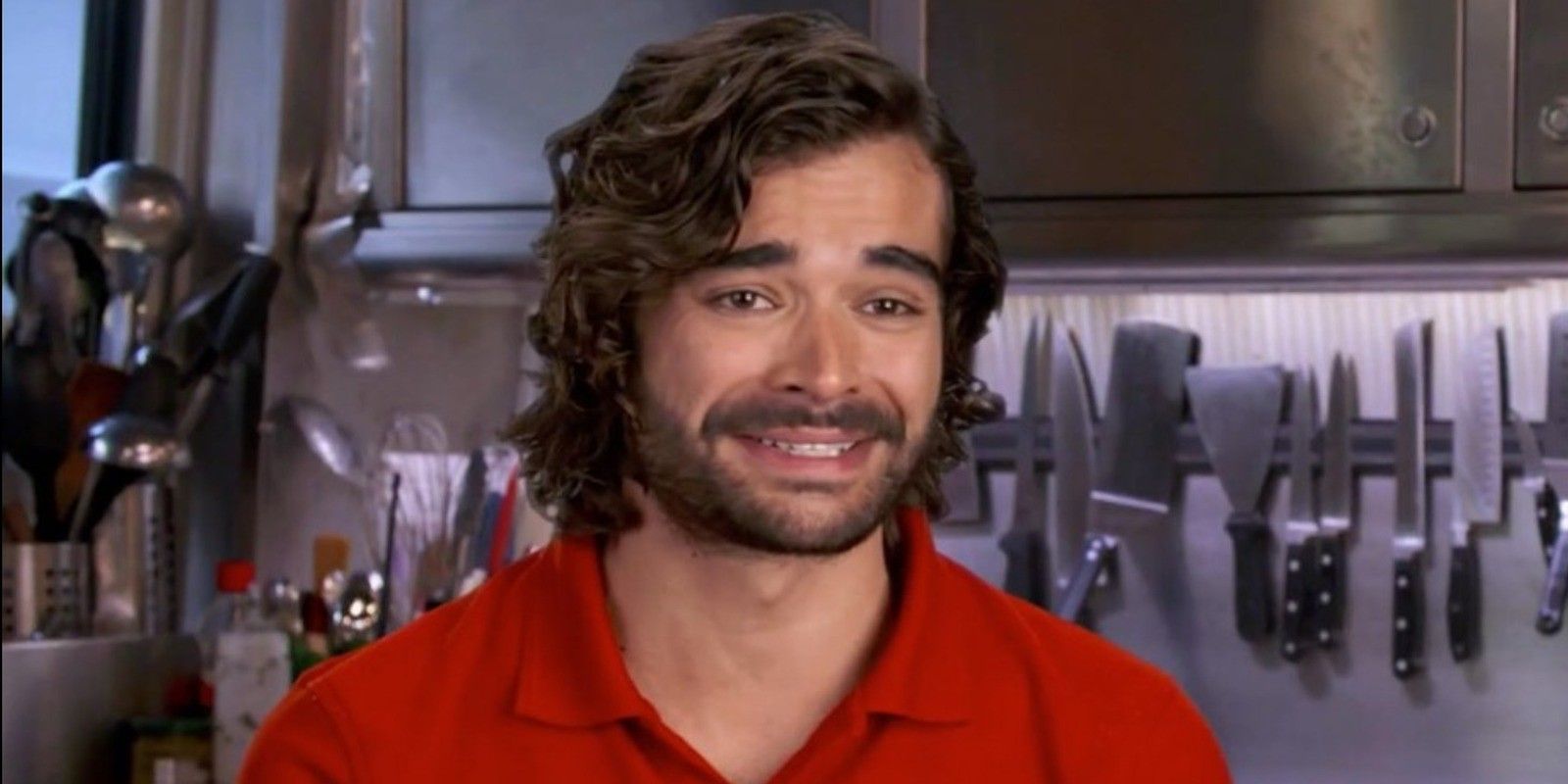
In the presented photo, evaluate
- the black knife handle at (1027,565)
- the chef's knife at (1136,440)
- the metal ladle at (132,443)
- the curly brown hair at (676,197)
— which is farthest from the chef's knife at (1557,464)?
the metal ladle at (132,443)

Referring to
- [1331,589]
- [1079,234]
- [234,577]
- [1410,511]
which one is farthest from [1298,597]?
[234,577]

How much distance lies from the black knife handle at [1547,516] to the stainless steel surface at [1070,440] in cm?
44

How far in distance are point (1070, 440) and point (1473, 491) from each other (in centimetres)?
40

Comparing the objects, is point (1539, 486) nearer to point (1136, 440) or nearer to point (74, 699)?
point (1136, 440)

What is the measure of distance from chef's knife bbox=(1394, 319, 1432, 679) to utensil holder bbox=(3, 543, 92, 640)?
131 cm

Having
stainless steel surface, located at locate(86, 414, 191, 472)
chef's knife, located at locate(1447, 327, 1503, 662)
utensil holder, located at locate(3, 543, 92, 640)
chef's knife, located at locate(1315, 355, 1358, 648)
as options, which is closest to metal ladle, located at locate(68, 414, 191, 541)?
stainless steel surface, located at locate(86, 414, 191, 472)

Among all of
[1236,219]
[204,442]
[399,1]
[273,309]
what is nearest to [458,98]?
[399,1]

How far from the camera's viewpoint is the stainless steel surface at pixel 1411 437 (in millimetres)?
2477

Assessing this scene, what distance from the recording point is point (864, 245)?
1.44 m

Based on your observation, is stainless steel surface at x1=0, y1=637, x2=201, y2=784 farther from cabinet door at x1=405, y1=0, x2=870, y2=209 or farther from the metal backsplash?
the metal backsplash

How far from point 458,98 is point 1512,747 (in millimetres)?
1245

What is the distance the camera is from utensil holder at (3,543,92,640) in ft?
8.14

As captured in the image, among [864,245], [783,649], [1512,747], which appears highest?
[864,245]

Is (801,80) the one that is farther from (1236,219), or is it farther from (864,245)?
(1236,219)
